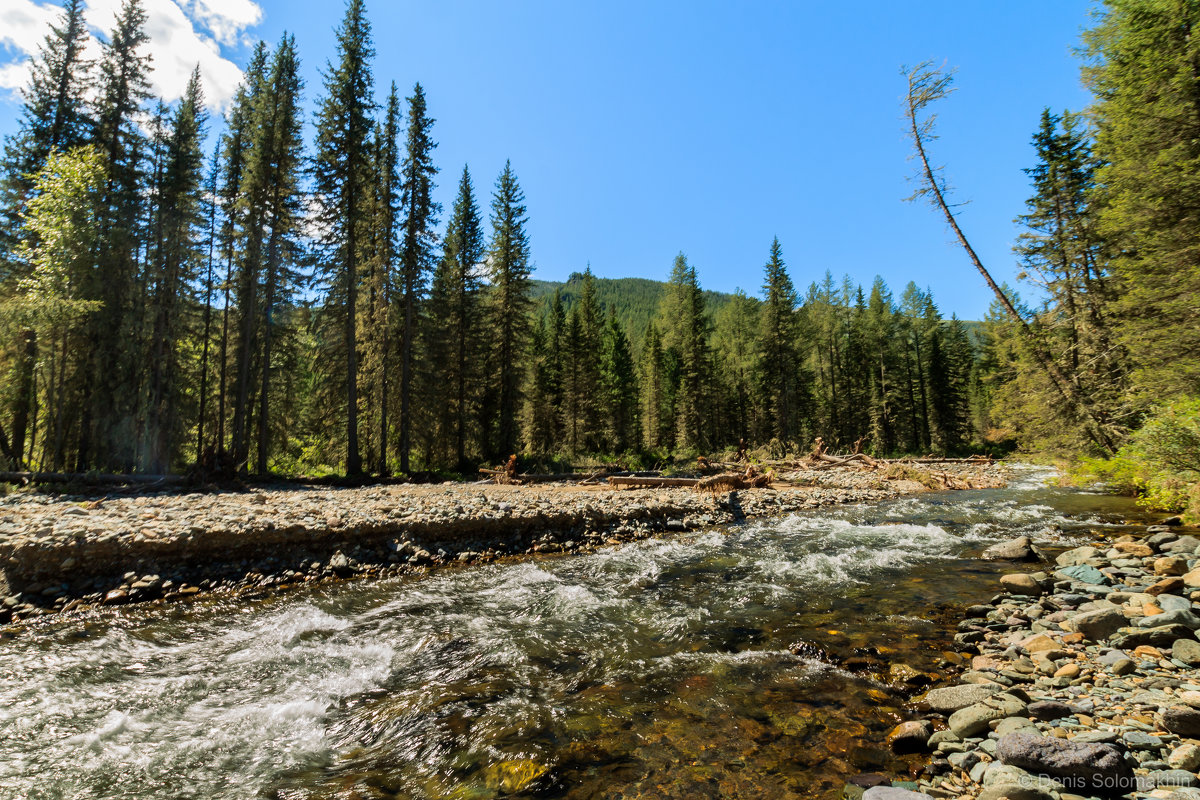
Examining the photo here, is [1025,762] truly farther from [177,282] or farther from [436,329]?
[177,282]

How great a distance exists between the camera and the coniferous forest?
10.5 meters

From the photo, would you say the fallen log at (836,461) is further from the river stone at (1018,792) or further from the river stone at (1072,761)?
the river stone at (1018,792)

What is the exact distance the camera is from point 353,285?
18.4 metres

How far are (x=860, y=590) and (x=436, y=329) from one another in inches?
907

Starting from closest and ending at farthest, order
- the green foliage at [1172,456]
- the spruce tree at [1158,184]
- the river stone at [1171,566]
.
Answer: the river stone at [1171,566] → the green foliage at [1172,456] → the spruce tree at [1158,184]

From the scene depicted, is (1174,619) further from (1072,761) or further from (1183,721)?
(1072,761)

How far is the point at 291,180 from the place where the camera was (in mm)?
19312

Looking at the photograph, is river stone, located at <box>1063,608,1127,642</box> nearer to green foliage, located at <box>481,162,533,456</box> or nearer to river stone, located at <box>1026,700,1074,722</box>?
river stone, located at <box>1026,700,1074,722</box>

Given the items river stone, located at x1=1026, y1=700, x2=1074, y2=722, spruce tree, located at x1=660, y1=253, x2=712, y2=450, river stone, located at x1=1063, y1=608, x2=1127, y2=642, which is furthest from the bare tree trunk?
spruce tree, located at x1=660, y1=253, x2=712, y2=450

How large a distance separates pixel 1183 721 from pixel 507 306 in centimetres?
2738

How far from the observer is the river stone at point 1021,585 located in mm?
6000

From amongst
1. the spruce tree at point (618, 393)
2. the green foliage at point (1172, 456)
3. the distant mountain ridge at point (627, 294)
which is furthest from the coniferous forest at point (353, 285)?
the distant mountain ridge at point (627, 294)

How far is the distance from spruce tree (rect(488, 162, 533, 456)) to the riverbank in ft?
47.5

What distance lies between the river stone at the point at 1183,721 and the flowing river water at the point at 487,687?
4.93 ft
